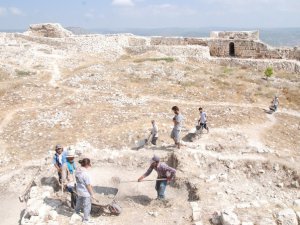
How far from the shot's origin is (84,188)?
10531 mm

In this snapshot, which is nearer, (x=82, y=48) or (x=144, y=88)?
(x=144, y=88)

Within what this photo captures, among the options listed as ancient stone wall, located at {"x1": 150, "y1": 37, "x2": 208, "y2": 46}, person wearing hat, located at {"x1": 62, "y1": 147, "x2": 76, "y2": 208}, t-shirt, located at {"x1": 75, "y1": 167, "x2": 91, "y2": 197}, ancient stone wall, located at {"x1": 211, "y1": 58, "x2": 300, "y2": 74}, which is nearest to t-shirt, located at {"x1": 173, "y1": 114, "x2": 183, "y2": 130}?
person wearing hat, located at {"x1": 62, "y1": 147, "x2": 76, "y2": 208}

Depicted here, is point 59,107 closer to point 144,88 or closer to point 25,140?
point 25,140

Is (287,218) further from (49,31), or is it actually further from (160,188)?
(49,31)

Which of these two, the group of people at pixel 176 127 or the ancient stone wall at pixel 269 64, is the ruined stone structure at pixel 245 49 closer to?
the ancient stone wall at pixel 269 64

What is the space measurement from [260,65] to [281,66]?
195cm

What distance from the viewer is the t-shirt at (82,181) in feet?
34.1

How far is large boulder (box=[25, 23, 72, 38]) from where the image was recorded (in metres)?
40.1

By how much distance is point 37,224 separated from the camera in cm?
1091

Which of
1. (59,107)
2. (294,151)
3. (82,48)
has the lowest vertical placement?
(294,151)

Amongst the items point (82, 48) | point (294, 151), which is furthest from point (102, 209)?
point (82, 48)

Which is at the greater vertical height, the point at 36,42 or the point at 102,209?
the point at 36,42

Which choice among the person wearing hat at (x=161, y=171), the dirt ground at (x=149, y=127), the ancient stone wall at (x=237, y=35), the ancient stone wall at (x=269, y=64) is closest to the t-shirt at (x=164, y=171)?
the person wearing hat at (x=161, y=171)

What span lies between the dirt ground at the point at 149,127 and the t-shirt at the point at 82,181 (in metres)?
1.20
